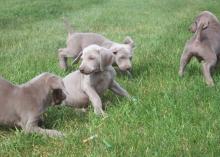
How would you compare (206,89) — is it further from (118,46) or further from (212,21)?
(118,46)

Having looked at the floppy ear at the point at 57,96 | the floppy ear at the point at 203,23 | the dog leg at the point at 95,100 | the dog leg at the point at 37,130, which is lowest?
the dog leg at the point at 95,100

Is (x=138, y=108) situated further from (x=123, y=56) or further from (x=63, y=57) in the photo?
(x=63, y=57)

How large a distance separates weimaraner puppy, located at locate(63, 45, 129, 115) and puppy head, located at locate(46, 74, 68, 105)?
81cm

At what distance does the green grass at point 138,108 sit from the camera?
5.03 m

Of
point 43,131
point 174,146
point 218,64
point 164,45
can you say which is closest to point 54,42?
point 164,45

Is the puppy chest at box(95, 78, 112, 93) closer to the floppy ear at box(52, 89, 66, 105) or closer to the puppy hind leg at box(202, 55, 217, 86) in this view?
the floppy ear at box(52, 89, 66, 105)

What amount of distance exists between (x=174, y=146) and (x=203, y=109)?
1300 mm

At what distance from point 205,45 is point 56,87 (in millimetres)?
2634

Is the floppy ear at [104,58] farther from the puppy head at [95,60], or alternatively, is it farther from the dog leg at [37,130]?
the dog leg at [37,130]

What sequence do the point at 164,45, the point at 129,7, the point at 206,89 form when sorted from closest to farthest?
the point at 206,89
the point at 164,45
the point at 129,7

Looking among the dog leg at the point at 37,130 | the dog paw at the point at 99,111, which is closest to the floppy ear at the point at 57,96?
the dog leg at the point at 37,130

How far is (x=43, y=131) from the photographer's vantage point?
18.1 feet

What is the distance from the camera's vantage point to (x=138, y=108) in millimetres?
6180

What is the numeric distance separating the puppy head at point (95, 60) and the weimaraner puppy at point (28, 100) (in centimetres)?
89
